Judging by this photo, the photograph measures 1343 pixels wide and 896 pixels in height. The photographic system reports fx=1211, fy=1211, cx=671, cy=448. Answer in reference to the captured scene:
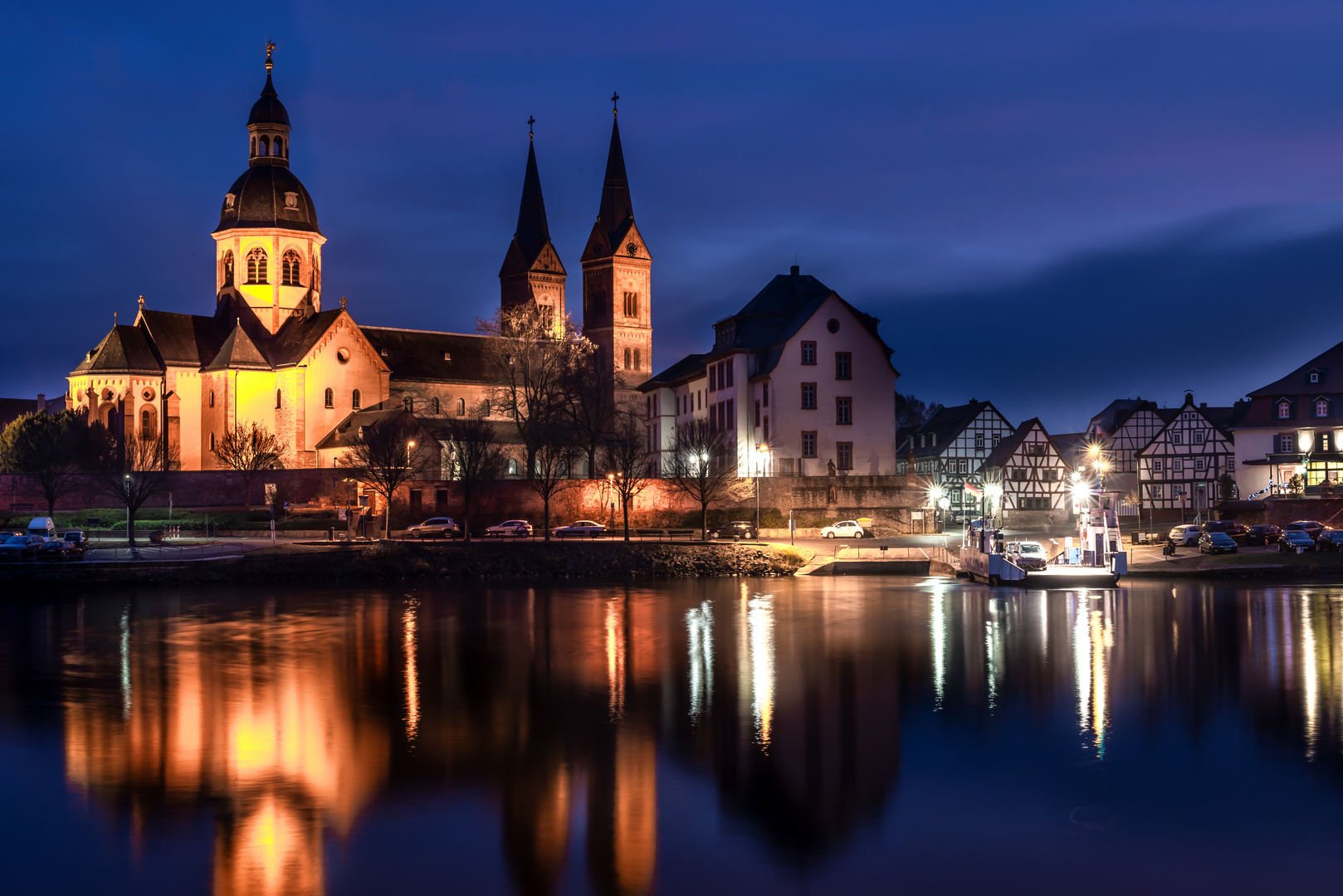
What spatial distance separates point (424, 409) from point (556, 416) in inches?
1321

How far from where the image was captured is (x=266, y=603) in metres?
42.7

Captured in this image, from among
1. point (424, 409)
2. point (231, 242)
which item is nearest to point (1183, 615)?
point (424, 409)

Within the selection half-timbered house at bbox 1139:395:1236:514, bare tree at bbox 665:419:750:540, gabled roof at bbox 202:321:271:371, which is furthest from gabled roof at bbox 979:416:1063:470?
gabled roof at bbox 202:321:271:371

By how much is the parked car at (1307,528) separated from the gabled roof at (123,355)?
79495 millimetres

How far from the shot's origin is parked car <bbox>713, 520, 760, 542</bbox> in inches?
2420

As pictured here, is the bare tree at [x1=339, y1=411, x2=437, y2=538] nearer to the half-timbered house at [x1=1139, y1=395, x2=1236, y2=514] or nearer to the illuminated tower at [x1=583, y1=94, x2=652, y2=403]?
the illuminated tower at [x1=583, y1=94, x2=652, y2=403]

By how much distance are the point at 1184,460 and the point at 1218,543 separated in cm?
3097

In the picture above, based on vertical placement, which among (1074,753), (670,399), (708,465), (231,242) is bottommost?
(1074,753)

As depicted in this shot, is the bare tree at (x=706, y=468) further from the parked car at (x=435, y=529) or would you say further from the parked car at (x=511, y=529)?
the parked car at (x=435, y=529)

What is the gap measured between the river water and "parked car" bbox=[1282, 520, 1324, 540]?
66.4ft

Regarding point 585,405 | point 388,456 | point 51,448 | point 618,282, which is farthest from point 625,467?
point 618,282

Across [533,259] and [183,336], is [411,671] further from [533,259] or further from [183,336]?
[533,259]

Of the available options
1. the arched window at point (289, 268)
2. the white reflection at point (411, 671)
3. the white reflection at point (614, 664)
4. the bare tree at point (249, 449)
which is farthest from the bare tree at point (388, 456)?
the white reflection at point (614, 664)

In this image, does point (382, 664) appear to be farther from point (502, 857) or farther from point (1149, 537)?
point (1149, 537)
